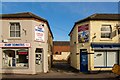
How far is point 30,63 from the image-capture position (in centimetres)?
2444

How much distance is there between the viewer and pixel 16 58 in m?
24.9

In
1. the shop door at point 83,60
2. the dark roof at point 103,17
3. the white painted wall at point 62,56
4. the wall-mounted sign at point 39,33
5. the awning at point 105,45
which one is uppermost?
the dark roof at point 103,17

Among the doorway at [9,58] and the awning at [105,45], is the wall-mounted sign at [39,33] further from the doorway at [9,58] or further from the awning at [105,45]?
the awning at [105,45]

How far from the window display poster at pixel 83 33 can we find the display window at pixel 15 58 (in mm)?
6365

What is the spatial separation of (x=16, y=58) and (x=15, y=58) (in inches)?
4.0

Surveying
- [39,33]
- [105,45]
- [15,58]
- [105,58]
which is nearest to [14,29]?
[39,33]

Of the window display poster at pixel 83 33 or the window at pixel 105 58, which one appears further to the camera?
the window display poster at pixel 83 33

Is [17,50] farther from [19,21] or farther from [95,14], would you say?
[95,14]

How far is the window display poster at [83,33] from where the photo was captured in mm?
26469

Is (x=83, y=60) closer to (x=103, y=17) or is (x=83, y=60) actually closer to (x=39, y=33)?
(x=103, y=17)

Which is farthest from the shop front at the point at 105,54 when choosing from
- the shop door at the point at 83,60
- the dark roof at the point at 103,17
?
the dark roof at the point at 103,17

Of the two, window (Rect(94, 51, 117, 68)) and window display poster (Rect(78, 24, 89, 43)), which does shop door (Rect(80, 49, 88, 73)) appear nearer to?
window (Rect(94, 51, 117, 68))

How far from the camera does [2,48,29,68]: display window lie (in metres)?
24.8

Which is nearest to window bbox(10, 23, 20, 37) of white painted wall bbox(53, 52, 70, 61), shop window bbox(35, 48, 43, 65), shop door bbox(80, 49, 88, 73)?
shop window bbox(35, 48, 43, 65)
